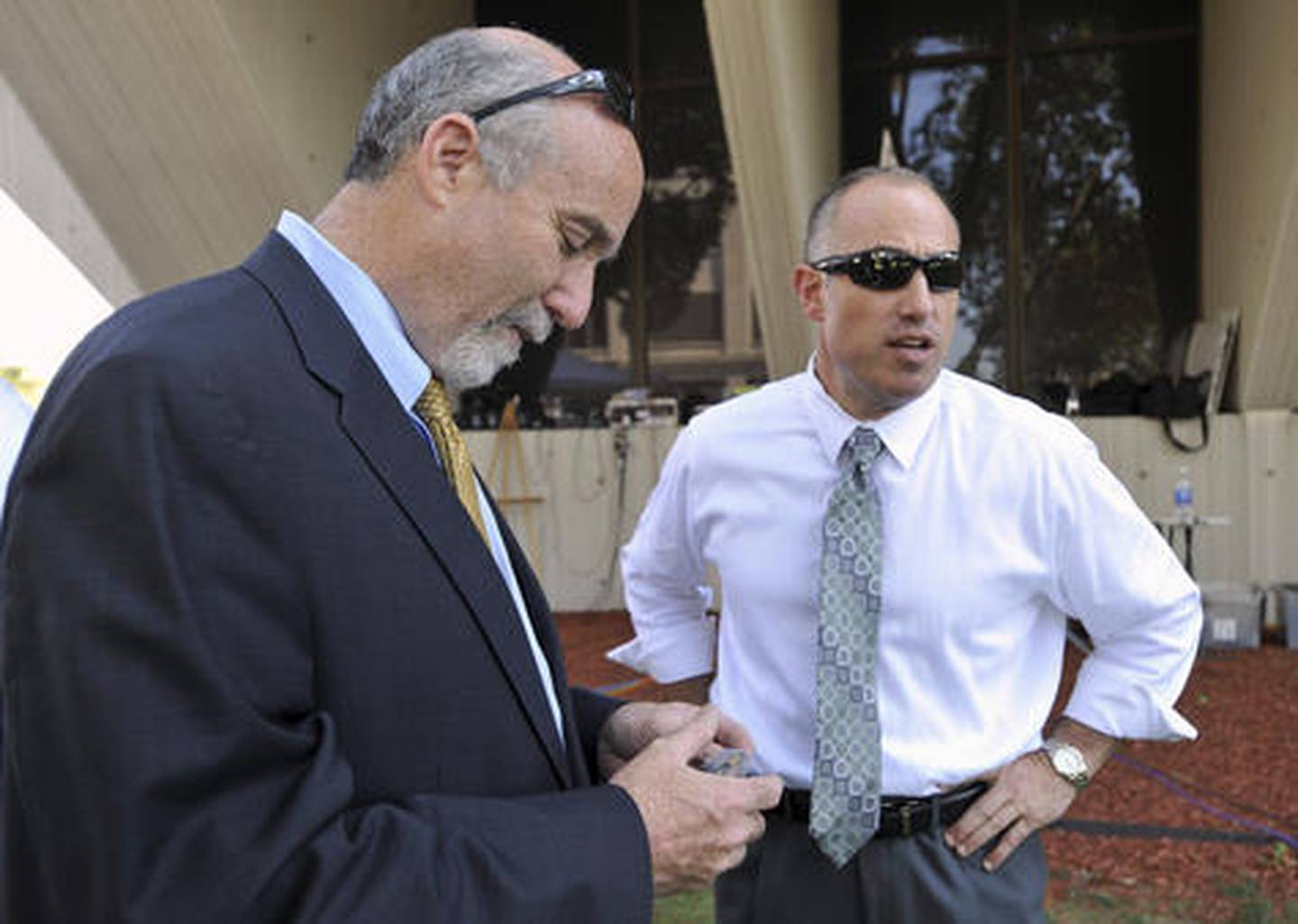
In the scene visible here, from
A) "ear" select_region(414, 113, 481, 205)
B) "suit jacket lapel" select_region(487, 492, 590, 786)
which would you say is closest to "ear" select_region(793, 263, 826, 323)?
"suit jacket lapel" select_region(487, 492, 590, 786)

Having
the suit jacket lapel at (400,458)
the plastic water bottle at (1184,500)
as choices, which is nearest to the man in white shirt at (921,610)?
the suit jacket lapel at (400,458)

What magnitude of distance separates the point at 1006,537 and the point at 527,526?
790cm

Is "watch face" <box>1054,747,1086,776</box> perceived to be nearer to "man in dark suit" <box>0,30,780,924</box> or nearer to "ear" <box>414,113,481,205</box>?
"man in dark suit" <box>0,30,780,924</box>

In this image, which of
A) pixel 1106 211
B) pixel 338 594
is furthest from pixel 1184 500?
pixel 338 594

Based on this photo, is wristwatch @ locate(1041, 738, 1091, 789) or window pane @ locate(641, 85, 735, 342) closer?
wristwatch @ locate(1041, 738, 1091, 789)

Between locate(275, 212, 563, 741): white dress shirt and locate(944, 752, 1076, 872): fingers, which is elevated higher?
locate(275, 212, 563, 741): white dress shirt

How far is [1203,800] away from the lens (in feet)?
15.8

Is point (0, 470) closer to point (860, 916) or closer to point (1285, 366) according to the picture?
point (860, 916)

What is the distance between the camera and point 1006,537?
79.0 inches

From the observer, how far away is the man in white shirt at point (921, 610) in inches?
76.2

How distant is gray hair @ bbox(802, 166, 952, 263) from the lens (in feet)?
7.06

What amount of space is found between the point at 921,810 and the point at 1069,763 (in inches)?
12.3

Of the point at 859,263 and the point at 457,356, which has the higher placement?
the point at 457,356

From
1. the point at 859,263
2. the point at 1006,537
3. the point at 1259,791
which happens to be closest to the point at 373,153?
the point at 859,263
